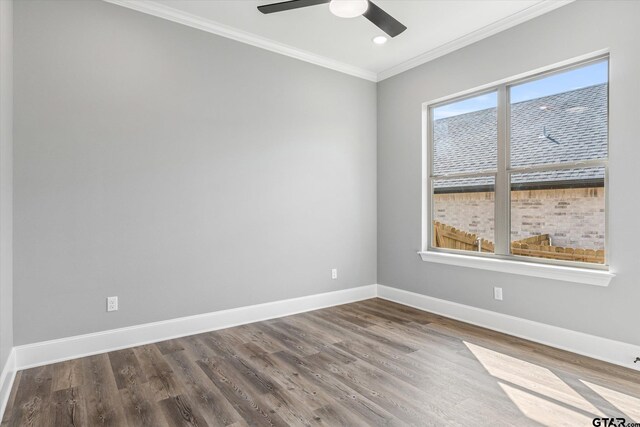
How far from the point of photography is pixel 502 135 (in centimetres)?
344

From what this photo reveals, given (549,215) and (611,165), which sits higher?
(611,165)

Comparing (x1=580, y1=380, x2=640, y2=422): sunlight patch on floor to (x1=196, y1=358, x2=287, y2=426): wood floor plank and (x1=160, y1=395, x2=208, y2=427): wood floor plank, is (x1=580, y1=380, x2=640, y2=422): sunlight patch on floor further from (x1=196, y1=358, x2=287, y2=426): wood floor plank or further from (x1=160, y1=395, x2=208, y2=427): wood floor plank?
(x1=160, y1=395, x2=208, y2=427): wood floor plank

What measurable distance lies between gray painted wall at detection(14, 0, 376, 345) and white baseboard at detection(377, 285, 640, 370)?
44.0 inches

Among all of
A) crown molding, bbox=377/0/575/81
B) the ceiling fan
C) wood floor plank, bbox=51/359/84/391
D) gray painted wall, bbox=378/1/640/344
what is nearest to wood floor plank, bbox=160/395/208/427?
wood floor plank, bbox=51/359/84/391

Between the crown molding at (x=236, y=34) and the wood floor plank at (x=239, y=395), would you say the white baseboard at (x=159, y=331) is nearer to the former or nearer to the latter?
the wood floor plank at (x=239, y=395)

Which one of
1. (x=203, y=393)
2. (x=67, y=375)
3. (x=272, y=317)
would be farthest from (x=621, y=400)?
(x=67, y=375)

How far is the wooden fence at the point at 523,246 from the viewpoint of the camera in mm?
2873

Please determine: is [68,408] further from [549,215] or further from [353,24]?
[549,215]

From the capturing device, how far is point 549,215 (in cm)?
308

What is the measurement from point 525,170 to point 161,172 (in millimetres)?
3309

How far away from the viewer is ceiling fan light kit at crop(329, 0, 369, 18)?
2467 millimetres

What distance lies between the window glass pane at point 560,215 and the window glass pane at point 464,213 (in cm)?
25

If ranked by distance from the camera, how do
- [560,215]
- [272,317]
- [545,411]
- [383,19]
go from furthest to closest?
[272,317] → [560,215] → [383,19] → [545,411]

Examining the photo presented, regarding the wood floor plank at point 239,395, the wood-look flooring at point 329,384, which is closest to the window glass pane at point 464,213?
the wood-look flooring at point 329,384
